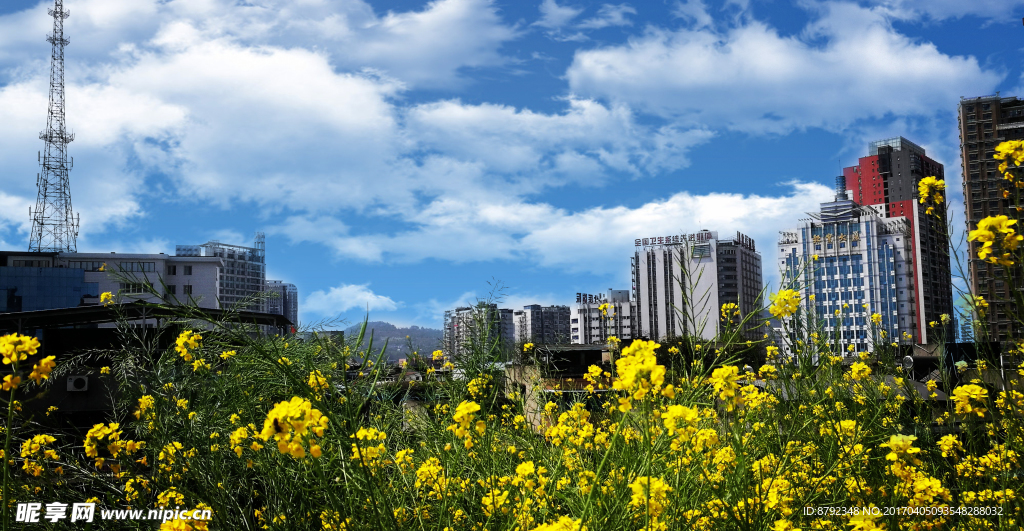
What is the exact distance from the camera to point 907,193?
61.9 meters

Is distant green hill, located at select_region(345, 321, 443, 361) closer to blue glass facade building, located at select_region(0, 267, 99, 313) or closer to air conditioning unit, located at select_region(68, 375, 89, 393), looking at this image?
air conditioning unit, located at select_region(68, 375, 89, 393)

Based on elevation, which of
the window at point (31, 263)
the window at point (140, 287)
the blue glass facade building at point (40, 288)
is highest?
the window at point (31, 263)

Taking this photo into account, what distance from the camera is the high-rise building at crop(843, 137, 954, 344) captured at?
50.1 meters

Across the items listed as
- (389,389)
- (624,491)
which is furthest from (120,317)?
(624,491)

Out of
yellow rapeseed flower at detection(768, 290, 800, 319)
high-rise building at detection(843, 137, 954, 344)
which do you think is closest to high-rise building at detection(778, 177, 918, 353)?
high-rise building at detection(843, 137, 954, 344)

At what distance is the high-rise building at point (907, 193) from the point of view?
164 feet

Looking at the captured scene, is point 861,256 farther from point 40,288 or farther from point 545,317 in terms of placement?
point 40,288

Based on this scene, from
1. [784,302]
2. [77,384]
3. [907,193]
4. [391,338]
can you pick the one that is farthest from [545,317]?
[391,338]

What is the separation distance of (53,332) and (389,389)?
38.0 feet

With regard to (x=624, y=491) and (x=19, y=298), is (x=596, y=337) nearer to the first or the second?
(x=19, y=298)

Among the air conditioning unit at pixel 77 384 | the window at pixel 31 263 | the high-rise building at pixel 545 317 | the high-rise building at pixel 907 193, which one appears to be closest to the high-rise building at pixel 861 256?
the high-rise building at pixel 907 193

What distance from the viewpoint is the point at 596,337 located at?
7144 cm

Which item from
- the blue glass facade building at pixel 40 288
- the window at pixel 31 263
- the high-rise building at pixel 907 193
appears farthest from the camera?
the high-rise building at pixel 907 193

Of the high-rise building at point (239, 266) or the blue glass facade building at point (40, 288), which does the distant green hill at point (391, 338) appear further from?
the high-rise building at point (239, 266)
